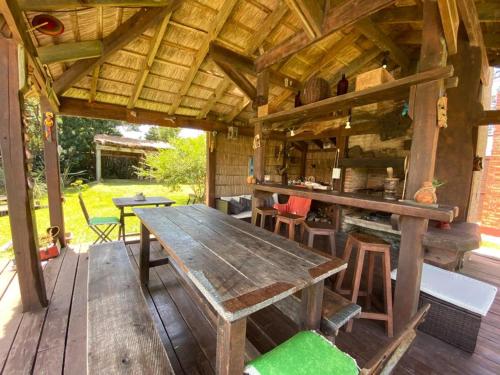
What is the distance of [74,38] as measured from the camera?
8.41 ft

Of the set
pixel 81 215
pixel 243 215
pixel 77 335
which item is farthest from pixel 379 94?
pixel 81 215

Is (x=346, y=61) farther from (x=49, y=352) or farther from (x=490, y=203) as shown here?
(x=49, y=352)

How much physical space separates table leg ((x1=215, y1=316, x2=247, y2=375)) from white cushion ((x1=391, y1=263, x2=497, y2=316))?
1849mm

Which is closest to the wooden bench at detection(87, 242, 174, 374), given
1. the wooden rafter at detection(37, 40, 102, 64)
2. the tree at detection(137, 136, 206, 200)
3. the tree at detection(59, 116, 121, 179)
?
the wooden rafter at detection(37, 40, 102, 64)

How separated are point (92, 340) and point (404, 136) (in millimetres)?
5118

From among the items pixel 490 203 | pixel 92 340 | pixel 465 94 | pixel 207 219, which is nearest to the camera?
pixel 92 340

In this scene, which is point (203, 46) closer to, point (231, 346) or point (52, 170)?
point (52, 170)

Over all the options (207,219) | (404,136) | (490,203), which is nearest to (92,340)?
(207,219)

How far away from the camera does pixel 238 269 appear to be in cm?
114

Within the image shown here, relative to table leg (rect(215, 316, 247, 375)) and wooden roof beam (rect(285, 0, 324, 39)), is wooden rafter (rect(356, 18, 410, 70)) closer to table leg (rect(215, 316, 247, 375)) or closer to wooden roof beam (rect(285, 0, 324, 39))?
wooden roof beam (rect(285, 0, 324, 39))

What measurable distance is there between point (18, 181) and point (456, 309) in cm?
380

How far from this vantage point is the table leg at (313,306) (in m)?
1.26

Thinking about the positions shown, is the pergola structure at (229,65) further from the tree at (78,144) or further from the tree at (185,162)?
the tree at (78,144)

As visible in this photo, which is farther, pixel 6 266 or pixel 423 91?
pixel 6 266
